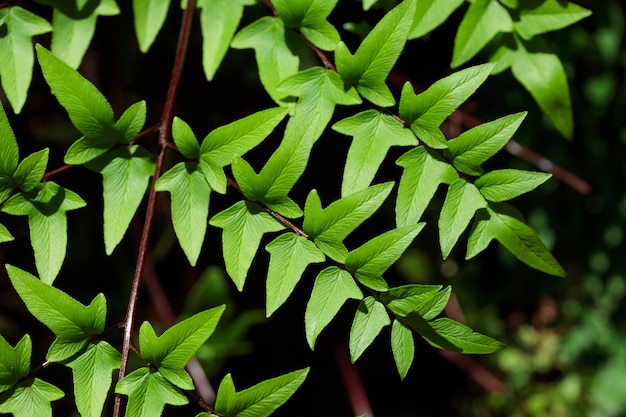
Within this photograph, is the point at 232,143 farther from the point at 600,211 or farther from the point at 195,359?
the point at 600,211

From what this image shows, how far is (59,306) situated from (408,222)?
0.43 m

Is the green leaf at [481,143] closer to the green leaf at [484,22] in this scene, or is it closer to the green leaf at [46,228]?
the green leaf at [484,22]

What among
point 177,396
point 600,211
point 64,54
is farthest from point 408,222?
point 600,211

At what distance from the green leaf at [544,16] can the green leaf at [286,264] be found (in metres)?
0.45

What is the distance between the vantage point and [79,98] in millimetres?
860

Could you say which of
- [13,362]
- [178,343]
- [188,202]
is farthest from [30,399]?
[188,202]

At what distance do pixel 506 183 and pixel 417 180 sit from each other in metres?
0.11

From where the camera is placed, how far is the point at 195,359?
167 centimetres

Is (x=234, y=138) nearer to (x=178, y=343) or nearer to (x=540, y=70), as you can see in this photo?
(x=178, y=343)

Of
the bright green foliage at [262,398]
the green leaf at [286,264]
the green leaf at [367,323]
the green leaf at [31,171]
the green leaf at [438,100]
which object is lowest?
the bright green foliage at [262,398]

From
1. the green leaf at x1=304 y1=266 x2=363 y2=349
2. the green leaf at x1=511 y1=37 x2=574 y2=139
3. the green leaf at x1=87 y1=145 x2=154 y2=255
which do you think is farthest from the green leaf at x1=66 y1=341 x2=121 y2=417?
the green leaf at x1=511 y1=37 x2=574 y2=139

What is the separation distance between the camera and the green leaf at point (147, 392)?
803mm

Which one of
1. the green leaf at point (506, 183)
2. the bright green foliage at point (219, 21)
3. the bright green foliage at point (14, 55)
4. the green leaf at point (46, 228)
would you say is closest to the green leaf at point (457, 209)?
the green leaf at point (506, 183)

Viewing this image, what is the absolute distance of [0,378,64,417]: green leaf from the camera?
816mm
